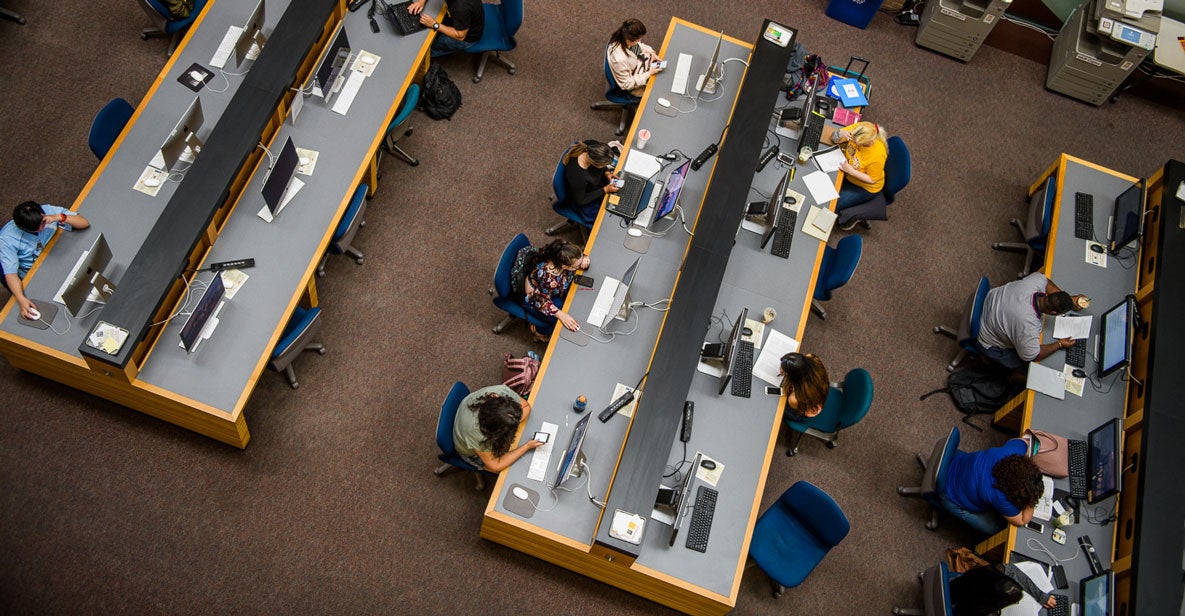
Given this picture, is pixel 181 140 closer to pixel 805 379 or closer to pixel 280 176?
pixel 280 176

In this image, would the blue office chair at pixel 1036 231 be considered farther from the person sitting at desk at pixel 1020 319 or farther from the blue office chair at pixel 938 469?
the blue office chair at pixel 938 469

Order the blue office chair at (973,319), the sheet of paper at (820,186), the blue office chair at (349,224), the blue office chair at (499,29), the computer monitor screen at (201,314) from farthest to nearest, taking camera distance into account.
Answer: the blue office chair at (499,29) → the sheet of paper at (820,186) → the blue office chair at (973,319) → the blue office chair at (349,224) → the computer monitor screen at (201,314)

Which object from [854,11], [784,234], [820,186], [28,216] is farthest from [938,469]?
[28,216]

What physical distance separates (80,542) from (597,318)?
3.40 meters

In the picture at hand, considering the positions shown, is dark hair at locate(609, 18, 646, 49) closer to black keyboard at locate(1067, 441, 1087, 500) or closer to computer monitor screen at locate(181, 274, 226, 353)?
computer monitor screen at locate(181, 274, 226, 353)

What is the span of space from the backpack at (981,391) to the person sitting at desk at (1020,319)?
0.24 metres

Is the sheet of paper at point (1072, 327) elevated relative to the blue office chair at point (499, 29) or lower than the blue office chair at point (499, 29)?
lower

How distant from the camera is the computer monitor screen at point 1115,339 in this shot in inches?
230

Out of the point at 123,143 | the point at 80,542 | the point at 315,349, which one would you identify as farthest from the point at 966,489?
the point at 123,143

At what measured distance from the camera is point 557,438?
522cm

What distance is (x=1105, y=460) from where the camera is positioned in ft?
17.9

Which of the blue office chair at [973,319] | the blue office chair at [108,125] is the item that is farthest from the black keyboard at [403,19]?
the blue office chair at [973,319]

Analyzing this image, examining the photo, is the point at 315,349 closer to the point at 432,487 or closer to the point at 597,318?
the point at 432,487

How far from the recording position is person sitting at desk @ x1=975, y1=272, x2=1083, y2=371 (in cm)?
589
